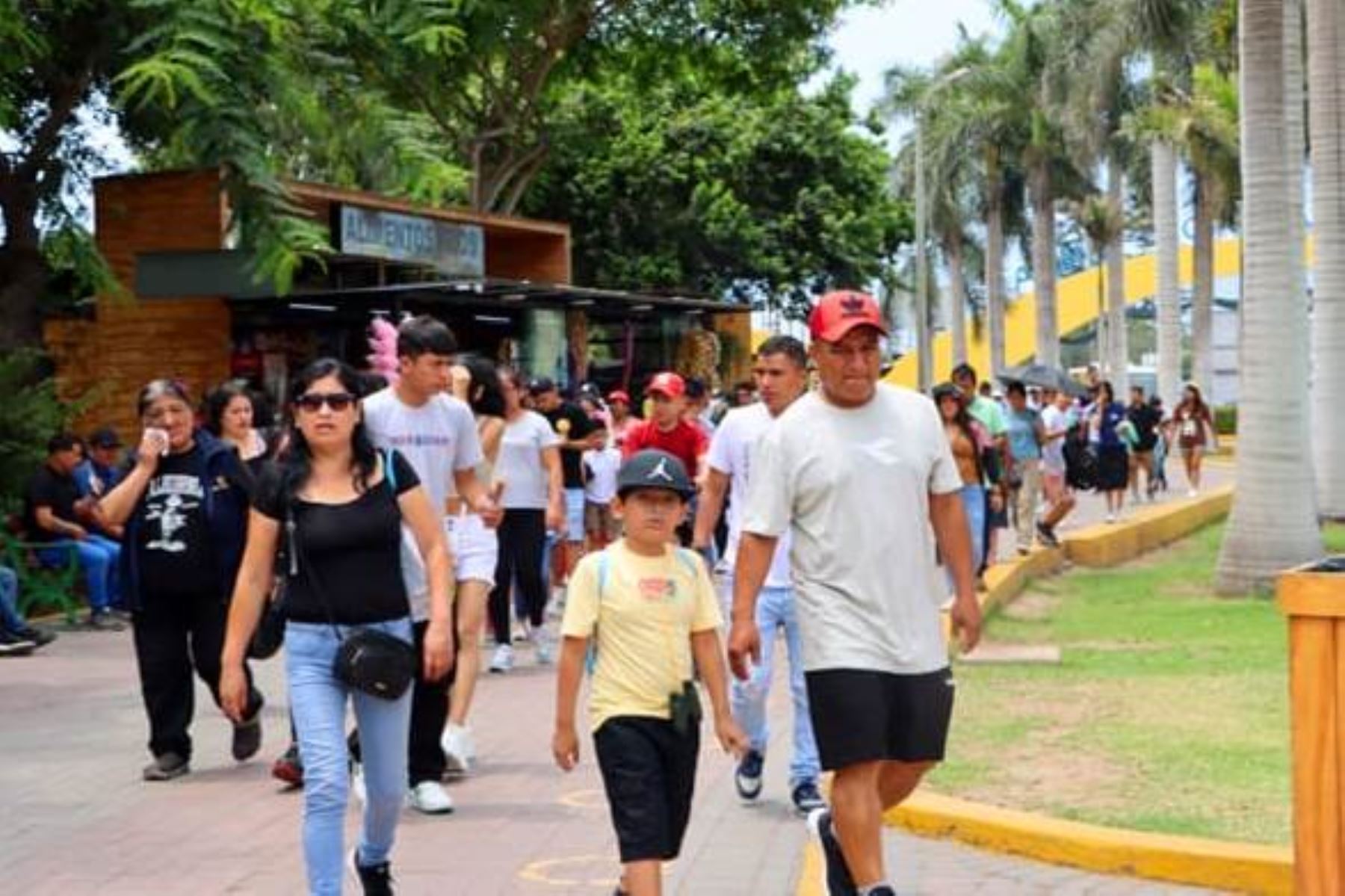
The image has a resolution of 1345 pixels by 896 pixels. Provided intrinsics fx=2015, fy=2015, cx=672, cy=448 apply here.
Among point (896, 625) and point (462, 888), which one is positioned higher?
point (896, 625)

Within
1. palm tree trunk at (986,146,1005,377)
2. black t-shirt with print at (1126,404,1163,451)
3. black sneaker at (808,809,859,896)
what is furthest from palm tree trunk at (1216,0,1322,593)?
palm tree trunk at (986,146,1005,377)

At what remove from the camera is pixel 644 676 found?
5738 mm

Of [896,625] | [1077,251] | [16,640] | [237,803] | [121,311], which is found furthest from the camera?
[1077,251]

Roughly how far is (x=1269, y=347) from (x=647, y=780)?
10633 millimetres

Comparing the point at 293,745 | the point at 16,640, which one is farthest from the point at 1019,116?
the point at 293,745

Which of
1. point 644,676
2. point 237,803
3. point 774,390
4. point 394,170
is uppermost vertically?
point 394,170

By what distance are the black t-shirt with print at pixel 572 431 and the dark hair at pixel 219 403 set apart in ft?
19.4

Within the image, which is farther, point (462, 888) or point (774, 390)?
point (774, 390)

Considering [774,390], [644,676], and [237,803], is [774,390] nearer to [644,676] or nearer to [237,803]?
[644,676]

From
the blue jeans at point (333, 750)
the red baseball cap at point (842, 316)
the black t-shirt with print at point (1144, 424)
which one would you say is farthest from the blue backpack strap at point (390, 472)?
the black t-shirt with print at point (1144, 424)

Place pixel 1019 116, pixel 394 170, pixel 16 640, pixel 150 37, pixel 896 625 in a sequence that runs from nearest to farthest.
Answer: pixel 896 625 < pixel 16 640 < pixel 150 37 < pixel 394 170 < pixel 1019 116

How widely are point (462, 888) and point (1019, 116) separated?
45.3 metres

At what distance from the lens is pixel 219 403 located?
371 inches

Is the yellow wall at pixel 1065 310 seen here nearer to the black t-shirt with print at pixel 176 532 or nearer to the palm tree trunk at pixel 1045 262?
the palm tree trunk at pixel 1045 262
